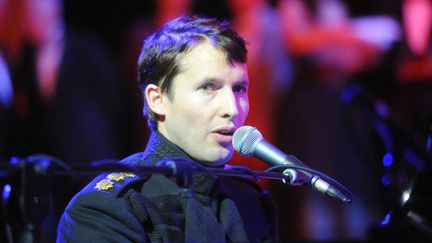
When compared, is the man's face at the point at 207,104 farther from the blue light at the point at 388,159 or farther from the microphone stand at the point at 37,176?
the blue light at the point at 388,159

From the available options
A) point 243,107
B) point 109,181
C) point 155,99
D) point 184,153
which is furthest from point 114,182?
point 243,107

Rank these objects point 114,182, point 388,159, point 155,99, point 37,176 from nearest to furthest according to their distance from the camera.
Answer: point 37,176, point 114,182, point 155,99, point 388,159

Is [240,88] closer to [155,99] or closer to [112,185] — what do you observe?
[155,99]

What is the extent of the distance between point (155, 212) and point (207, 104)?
0.41m

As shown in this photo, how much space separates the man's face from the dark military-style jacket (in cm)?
8

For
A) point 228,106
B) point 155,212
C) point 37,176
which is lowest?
point 155,212

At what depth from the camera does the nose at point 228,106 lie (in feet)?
7.48

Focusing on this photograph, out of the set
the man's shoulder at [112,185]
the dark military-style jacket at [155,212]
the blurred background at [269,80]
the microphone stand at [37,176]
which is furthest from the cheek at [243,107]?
the blurred background at [269,80]

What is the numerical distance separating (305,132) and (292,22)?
1072mm

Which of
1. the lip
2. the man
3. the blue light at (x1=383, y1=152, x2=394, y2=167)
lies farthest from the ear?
the blue light at (x1=383, y1=152, x2=394, y2=167)

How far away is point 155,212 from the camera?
7.23 feet

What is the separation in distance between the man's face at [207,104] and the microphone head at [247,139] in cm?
13

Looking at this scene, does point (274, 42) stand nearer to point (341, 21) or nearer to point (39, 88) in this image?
point (341, 21)

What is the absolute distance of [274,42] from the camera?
18.9 feet
